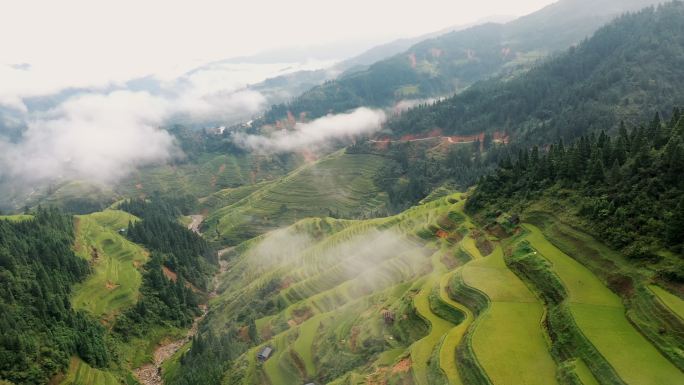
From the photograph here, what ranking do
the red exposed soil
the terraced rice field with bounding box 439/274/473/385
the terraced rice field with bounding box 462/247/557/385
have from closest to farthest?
1. the terraced rice field with bounding box 462/247/557/385
2. the terraced rice field with bounding box 439/274/473/385
3. the red exposed soil

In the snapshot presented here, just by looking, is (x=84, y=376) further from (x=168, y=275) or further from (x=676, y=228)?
(x=676, y=228)

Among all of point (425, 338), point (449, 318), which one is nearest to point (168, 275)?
point (449, 318)

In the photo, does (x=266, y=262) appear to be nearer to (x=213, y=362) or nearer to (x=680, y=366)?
(x=213, y=362)

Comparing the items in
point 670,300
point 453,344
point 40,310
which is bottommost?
point 40,310

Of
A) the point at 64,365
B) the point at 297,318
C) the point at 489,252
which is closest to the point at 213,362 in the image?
the point at 297,318

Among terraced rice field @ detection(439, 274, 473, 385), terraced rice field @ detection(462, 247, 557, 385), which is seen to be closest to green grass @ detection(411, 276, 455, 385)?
terraced rice field @ detection(439, 274, 473, 385)

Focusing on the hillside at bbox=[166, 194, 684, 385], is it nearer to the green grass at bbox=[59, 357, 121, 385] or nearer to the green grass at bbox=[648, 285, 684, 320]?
the green grass at bbox=[648, 285, 684, 320]

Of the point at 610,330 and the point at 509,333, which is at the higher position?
the point at 610,330
